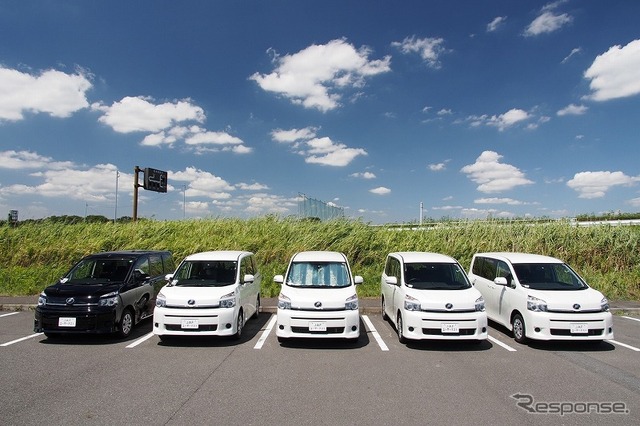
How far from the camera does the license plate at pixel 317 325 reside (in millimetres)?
6859

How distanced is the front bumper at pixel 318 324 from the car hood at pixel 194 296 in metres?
1.31

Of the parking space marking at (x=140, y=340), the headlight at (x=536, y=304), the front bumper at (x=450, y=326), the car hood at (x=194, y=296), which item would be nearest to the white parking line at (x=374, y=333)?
the front bumper at (x=450, y=326)

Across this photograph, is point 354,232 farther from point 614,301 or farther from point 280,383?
point 280,383

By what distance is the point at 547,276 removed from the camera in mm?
8164

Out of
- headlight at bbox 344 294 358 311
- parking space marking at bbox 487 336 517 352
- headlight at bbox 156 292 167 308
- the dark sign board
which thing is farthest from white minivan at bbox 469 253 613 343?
the dark sign board

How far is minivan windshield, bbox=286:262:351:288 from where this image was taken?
25.4 feet

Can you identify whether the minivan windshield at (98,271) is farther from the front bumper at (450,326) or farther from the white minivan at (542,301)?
the white minivan at (542,301)

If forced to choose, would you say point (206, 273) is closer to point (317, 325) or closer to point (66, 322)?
point (66, 322)

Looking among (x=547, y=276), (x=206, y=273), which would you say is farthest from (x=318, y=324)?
(x=547, y=276)

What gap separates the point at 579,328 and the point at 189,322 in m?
7.02

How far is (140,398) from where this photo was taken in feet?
15.5

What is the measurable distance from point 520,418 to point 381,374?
1.95 meters

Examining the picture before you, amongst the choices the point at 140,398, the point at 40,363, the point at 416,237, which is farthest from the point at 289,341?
the point at 416,237

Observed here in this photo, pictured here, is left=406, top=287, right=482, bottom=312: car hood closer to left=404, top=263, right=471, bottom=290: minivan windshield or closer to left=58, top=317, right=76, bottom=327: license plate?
left=404, top=263, right=471, bottom=290: minivan windshield
